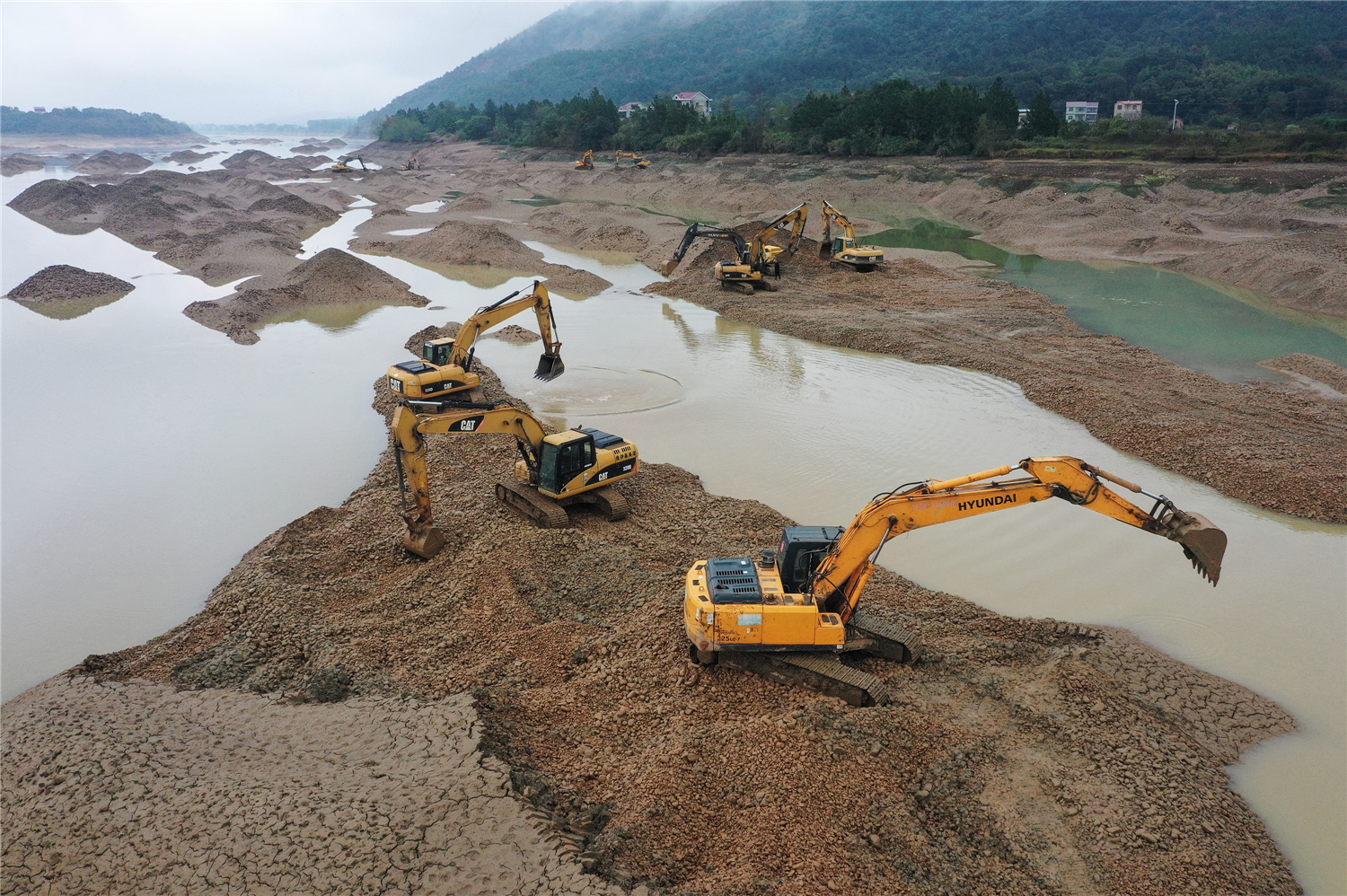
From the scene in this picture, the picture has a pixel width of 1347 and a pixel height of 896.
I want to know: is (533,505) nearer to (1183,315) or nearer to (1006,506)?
(1006,506)

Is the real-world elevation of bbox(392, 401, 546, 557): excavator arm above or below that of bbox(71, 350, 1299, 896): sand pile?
above

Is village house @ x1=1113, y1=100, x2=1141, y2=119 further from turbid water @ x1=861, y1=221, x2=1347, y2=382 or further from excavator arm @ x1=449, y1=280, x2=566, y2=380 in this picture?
excavator arm @ x1=449, y1=280, x2=566, y2=380

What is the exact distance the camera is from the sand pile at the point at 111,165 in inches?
3679

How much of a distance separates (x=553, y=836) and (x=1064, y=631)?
24.4 feet

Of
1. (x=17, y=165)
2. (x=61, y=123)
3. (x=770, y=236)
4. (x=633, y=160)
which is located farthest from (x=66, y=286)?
(x=61, y=123)

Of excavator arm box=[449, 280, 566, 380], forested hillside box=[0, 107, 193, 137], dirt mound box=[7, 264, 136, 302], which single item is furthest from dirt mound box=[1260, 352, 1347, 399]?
forested hillside box=[0, 107, 193, 137]

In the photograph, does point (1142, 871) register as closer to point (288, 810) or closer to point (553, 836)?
point (553, 836)

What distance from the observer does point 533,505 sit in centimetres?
1312

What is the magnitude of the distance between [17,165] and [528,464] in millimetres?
121379

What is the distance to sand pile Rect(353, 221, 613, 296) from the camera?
1380 inches

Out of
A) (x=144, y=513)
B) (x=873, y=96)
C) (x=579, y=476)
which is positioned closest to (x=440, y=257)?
(x=144, y=513)

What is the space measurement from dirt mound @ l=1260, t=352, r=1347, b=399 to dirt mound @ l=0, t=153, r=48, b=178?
398 feet

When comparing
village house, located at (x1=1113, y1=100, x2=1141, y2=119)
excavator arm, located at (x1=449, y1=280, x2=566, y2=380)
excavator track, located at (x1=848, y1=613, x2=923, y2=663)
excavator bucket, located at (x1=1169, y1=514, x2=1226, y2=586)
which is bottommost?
excavator track, located at (x1=848, y1=613, x2=923, y2=663)

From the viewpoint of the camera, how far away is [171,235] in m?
44.5
